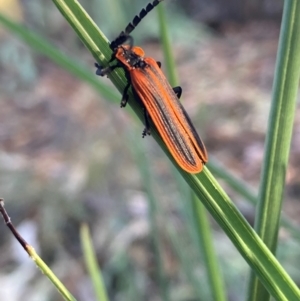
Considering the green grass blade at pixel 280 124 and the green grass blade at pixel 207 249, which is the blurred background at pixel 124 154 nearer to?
the green grass blade at pixel 207 249

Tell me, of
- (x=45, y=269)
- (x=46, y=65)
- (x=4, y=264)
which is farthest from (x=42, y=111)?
(x=45, y=269)

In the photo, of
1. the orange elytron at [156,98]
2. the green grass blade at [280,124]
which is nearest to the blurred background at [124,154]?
the orange elytron at [156,98]

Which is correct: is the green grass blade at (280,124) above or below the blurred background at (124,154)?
below

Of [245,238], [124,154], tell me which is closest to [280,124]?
[245,238]

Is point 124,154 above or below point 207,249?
above

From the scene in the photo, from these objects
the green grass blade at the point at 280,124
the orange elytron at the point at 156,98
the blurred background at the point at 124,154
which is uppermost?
the blurred background at the point at 124,154

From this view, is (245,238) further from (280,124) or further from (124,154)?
(124,154)

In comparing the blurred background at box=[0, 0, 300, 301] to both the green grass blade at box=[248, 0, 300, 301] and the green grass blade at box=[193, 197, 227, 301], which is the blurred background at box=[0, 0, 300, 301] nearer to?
the green grass blade at box=[193, 197, 227, 301]
